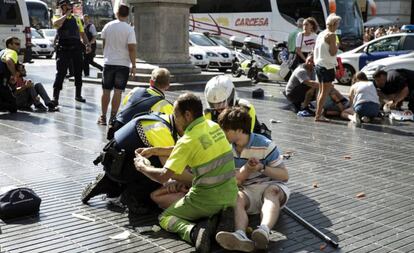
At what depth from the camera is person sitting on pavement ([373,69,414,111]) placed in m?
10.5

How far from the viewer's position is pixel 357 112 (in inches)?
379

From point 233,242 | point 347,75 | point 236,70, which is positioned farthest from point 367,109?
point 236,70

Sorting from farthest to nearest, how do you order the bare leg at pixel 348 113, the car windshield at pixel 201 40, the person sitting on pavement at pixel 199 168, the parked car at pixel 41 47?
the parked car at pixel 41 47, the car windshield at pixel 201 40, the bare leg at pixel 348 113, the person sitting on pavement at pixel 199 168

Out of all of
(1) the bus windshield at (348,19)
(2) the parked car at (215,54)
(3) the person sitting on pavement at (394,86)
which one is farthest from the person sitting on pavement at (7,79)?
(1) the bus windshield at (348,19)

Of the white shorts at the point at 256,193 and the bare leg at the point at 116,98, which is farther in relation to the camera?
the bare leg at the point at 116,98

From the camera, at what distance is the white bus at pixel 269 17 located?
77.9 feet

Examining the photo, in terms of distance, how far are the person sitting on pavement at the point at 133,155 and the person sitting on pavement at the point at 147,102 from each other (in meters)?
0.45

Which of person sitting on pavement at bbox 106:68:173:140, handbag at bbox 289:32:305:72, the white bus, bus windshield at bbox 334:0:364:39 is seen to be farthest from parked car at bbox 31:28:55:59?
person sitting on pavement at bbox 106:68:173:140

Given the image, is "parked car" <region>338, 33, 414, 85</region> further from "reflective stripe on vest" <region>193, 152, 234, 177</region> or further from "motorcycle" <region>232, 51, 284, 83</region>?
"reflective stripe on vest" <region>193, 152, 234, 177</region>

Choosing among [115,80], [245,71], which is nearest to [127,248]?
[115,80]

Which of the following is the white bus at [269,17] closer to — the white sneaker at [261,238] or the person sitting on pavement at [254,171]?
the person sitting on pavement at [254,171]

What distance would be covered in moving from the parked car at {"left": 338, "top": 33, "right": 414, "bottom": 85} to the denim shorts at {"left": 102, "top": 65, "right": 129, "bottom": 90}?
10.1 meters

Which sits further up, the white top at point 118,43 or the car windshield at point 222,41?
the white top at point 118,43

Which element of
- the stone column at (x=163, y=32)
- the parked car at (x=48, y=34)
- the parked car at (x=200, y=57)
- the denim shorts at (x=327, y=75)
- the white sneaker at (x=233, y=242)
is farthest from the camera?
the parked car at (x=48, y=34)
